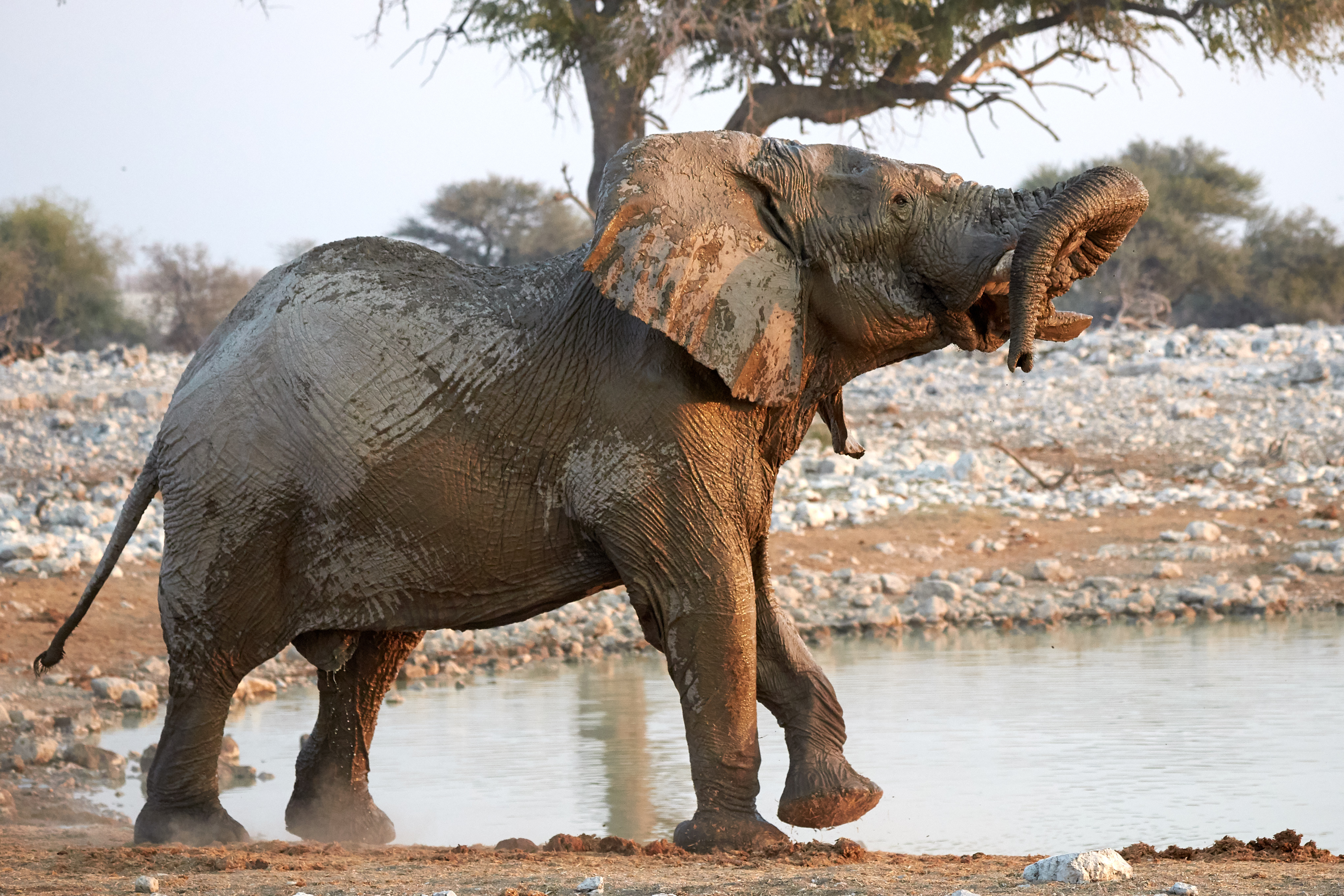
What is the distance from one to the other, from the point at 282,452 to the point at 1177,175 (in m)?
33.6

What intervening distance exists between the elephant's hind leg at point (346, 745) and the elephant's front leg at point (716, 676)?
52.9 inches

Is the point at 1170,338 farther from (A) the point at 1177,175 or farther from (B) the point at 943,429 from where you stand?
(A) the point at 1177,175

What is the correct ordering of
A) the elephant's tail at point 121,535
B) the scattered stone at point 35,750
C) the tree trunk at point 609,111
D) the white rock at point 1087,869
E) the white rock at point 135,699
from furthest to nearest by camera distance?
the tree trunk at point 609,111
the white rock at point 135,699
the scattered stone at point 35,750
the elephant's tail at point 121,535
the white rock at point 1087,869

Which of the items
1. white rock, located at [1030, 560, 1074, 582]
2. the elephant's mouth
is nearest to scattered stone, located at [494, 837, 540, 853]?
the elephant's mouth

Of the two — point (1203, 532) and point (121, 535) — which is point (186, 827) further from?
point (1203, 532)

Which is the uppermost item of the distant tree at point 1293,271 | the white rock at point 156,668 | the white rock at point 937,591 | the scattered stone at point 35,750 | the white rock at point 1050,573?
the distant tree at point 1293,271

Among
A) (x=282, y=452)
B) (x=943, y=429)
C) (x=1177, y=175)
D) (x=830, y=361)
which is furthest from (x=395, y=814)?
(x=1177, y=175)

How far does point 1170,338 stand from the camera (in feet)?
69.4

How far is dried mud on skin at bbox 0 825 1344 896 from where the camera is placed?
356cm

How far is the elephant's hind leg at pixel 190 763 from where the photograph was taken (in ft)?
16.2

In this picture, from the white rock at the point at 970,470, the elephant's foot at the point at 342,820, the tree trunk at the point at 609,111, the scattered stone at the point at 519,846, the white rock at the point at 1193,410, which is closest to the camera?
the scattered stone at the point at 519,846

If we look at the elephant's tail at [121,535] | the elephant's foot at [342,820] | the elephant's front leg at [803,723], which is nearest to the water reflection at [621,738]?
the elephant's front leg at [803,723]

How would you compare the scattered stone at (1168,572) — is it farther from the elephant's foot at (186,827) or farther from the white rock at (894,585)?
the elephant's foot at (186,827)

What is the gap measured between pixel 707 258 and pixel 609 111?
11064 millimetres
